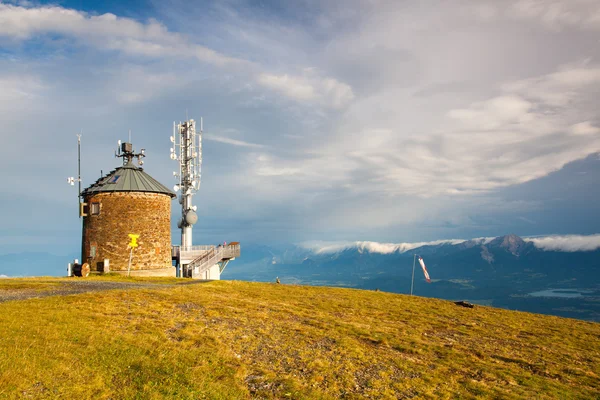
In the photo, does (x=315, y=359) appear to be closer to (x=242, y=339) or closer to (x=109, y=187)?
(x=242, y=339)

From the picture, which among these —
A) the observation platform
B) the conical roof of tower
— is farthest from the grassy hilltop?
the observation platform

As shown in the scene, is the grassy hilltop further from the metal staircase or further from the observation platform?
the observation platform

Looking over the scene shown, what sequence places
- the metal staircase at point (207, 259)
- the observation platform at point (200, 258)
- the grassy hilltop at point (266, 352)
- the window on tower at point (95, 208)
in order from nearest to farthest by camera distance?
the grassy hilltop at point (266, 352) → the window on tower at point (95, 208) → the metal staircase at point (207, 259) → the observation platform at point (200, 258)

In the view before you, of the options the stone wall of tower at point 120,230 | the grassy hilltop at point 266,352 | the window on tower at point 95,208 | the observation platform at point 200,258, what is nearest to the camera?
the grassy hilltop at point 266,352

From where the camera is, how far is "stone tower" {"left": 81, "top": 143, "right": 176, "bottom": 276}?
45906 mm

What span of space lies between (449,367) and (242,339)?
867cm

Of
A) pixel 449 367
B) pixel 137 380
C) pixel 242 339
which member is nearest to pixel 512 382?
pixel 449 367

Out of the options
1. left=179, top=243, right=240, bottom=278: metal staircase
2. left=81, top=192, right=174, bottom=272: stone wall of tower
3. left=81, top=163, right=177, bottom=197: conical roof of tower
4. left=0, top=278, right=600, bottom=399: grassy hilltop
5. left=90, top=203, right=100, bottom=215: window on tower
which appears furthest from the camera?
left=179, top=243, right=240, bottom=278: metal staircase

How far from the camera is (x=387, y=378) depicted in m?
14.1

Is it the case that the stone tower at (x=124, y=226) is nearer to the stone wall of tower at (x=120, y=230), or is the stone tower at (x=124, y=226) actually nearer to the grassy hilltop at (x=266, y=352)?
the stone wall of tower at (x=120, y=230)

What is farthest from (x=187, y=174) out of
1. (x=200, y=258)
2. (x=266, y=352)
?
(x=266, y=352)

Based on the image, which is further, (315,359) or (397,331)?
(397,331)

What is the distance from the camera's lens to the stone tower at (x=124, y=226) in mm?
45906

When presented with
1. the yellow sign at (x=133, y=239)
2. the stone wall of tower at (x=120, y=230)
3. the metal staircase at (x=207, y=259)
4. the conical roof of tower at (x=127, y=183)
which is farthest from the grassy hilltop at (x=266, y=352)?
the metal staircase at (x=207, y=259)
